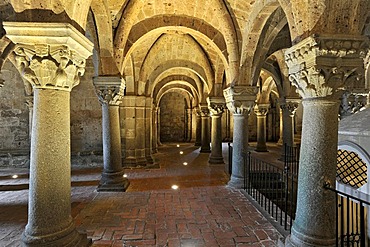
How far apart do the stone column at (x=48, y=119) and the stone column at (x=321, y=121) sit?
2.80m

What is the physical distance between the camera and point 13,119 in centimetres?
965

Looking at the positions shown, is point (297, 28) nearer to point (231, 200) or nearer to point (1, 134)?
point (231, 200)

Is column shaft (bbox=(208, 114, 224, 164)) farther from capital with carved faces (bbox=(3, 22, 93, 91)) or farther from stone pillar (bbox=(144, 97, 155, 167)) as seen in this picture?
capital with carved faces (bbox=(3, 22, 93, 91))

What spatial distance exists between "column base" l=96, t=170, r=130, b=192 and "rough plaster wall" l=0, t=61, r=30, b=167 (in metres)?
5.65

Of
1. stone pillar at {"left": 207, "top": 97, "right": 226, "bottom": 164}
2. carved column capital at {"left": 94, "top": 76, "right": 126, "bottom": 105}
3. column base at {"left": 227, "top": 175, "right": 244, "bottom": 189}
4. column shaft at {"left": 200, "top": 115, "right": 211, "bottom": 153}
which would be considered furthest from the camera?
column shaft at {"left": 200, "top": 115, "right": 211, "bottom": 153}

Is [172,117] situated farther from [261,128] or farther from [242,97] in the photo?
[242,97]

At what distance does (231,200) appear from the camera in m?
5.25

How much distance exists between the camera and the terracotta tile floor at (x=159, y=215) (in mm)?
3506

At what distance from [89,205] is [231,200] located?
3155mm

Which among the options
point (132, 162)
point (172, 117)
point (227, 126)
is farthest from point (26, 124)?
point (227, 126)

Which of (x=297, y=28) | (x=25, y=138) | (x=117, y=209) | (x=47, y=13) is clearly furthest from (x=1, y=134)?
(x=297, y=28)

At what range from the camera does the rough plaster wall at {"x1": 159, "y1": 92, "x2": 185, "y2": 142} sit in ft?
71.6

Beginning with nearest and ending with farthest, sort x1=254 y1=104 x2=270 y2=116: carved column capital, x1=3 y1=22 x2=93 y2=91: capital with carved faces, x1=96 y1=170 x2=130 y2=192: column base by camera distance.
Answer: x1=3 y1=22 x2=93 y2=91: capital with carved faces < x1=96 y1=170 x2=130 y2=192: column base < x1=254 y1=104 x2=270 y2=116: carved column capital

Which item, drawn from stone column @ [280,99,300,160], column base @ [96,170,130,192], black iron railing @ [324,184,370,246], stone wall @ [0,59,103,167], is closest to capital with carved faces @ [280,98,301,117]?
stone column @ [280,99,300,160]
